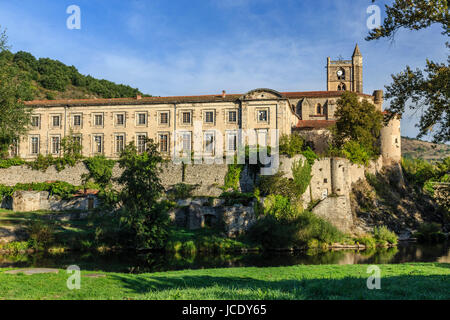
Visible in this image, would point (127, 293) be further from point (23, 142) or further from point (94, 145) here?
point (23, 142)

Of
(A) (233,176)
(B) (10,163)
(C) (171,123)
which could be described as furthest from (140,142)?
(A) (233,176)

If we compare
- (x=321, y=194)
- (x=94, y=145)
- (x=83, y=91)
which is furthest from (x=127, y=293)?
(x=83, y=91)

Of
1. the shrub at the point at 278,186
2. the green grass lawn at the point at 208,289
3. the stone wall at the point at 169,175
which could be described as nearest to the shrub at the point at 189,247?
the shrub at the point at 278,186

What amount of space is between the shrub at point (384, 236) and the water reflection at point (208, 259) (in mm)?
3357

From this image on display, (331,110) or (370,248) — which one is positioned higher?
(331,110)

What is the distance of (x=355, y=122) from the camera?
37.9 metres

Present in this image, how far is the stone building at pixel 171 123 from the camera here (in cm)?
4231

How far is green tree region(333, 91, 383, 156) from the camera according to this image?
37.8m

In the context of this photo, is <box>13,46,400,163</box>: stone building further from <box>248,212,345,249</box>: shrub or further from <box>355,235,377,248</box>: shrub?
<box>248,212,345,249</box>: shrub

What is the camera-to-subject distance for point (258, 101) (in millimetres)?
42500

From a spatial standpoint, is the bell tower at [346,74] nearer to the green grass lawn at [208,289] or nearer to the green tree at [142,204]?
the green tree at [142,204]

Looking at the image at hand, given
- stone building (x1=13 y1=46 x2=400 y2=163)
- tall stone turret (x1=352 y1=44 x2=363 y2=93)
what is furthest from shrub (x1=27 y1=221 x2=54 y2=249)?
tall stone turret (x1=352 y1=44 x2=363 y2=93)

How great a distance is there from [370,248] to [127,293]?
22.8 m
